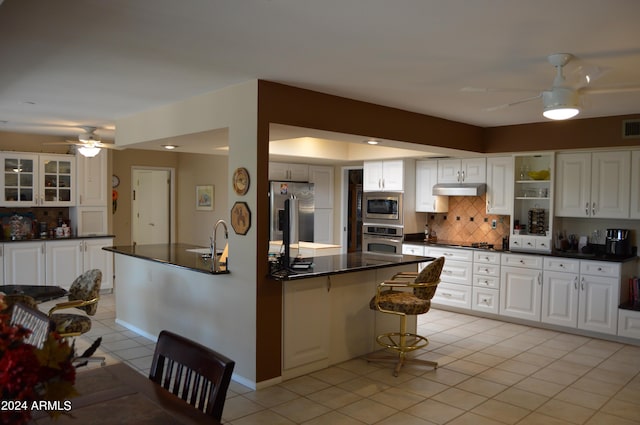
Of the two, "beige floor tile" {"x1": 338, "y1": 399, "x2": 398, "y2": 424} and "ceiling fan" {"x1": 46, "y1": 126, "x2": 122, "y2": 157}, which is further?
"ceiling fan" {"x1": 46, "y1": 126, "x2": 122, "y2": 157}

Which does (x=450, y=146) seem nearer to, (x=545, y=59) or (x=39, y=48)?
(x=545, y=59)

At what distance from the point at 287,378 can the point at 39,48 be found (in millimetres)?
2960

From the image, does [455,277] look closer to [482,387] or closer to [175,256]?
[482,387]

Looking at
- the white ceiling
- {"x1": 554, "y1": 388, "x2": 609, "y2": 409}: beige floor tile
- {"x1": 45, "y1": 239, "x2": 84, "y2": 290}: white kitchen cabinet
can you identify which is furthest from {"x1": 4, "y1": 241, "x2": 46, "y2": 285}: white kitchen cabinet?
{"x1": 554, "y1": 388, "x2": 609, "y2": 409}: beige floor tile

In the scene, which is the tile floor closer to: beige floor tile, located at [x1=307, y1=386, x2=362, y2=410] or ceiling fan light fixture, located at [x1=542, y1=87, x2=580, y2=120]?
beige floor tile, located at [x1=307, y1=386, x2=362, y2=410]

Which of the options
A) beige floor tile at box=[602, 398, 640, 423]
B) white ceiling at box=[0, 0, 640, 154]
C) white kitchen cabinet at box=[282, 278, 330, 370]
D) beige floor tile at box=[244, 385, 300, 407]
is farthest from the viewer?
white kitchen cabinet at box=[282, 278, 330, 370]

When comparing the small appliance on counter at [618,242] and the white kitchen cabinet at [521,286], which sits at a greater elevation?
the small appliance on counter at [618,242]

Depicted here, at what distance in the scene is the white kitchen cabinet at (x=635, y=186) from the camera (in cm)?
525

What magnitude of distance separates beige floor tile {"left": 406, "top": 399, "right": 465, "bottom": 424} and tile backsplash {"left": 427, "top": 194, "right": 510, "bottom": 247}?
3530mm

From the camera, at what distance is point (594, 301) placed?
5.30 m

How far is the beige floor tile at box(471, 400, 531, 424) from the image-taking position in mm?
3330

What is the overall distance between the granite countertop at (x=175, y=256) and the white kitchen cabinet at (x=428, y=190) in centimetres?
331

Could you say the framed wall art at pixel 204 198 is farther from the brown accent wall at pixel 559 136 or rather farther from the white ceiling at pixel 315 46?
the brown accent wall at pixel 559 136

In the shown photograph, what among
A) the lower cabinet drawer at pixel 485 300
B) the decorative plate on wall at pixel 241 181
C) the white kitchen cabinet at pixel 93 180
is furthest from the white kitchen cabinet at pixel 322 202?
the decorative plate on wall at pixel 241 181
